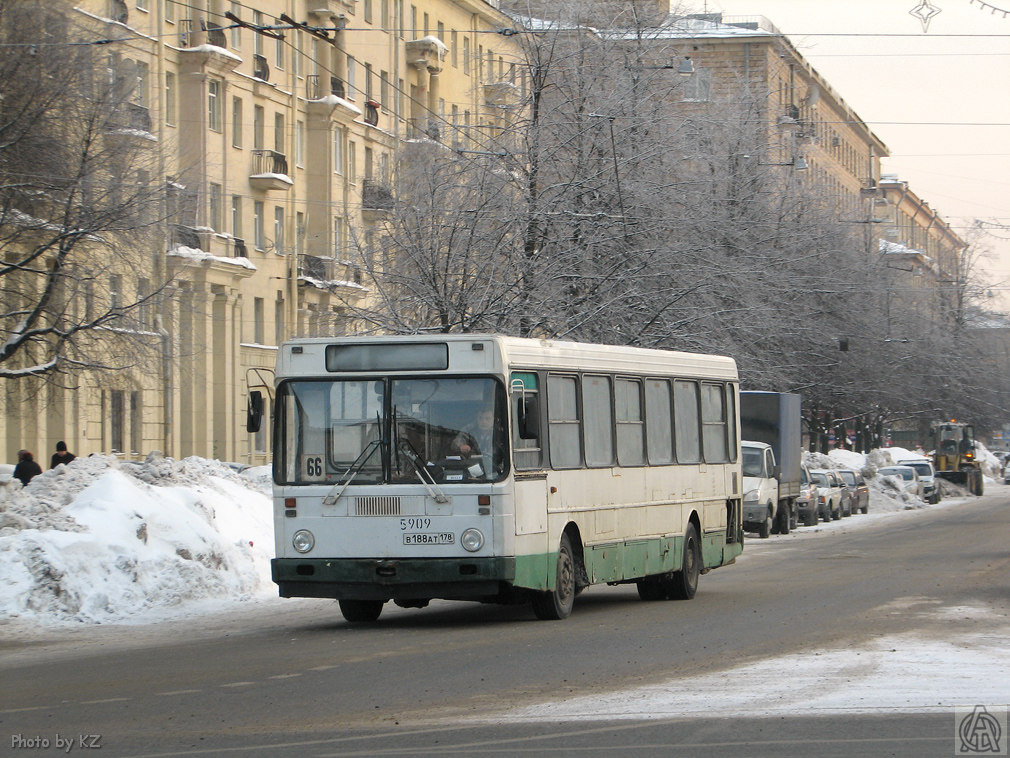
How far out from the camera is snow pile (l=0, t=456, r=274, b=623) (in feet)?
56.3

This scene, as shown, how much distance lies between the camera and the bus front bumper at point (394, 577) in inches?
584

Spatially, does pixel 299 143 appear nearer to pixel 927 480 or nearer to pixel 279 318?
pixel 279 318

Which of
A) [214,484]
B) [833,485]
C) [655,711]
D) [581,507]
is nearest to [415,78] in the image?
[833,485]

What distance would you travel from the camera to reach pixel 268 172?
164ft

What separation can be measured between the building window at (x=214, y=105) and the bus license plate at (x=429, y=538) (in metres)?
33.3

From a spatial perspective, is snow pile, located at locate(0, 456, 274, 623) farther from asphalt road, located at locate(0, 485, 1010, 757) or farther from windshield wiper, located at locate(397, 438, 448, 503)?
windshield wiper, located at locate(397, 438, 448, 503)

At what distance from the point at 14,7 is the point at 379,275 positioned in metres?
7.34

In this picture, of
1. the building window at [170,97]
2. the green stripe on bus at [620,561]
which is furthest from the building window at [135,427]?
the green stripe on bus at [620,561]

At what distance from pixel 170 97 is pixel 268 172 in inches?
215

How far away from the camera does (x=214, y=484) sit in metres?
23.5

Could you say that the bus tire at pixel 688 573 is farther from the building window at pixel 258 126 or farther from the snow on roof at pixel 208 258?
the building window at pixel 258 126

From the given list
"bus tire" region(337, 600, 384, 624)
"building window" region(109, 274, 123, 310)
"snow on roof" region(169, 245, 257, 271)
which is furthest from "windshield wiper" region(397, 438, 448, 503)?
"snow on roof" region(169, 245, 257, 271)

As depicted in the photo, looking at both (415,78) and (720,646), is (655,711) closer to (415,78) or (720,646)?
(720,646)

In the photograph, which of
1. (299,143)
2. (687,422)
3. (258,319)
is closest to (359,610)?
(687,422)
